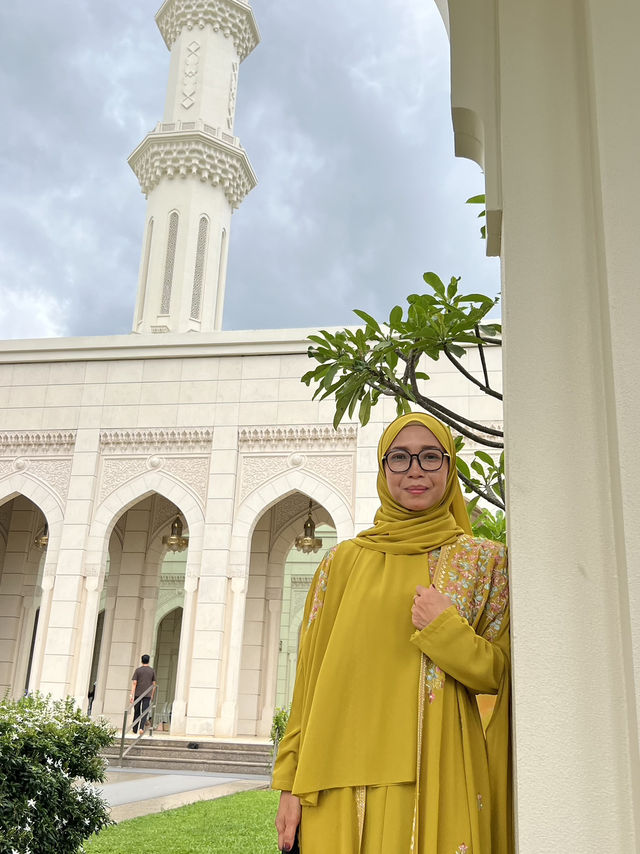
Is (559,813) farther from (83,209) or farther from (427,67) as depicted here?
(427,67)

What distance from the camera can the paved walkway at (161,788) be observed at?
479 centimetres

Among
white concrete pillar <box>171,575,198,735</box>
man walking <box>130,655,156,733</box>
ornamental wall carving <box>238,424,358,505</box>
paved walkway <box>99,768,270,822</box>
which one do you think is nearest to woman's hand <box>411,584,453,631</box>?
paved walkway <box>99,768,270,822</box>

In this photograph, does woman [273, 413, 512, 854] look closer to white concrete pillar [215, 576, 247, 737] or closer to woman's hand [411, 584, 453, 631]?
woman's hand [411, 584, 453, 631]

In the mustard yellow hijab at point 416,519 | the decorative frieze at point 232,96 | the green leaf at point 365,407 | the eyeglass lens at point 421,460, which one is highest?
the decorative frieze at point 232,96

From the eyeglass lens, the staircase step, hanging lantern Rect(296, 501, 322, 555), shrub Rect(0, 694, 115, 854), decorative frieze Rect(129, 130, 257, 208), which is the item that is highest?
decorative frieze Rect(129, 130, 257, 208)

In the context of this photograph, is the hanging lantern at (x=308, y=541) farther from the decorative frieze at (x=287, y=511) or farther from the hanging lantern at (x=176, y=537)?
the hanging lantern at (x=176, y=537)

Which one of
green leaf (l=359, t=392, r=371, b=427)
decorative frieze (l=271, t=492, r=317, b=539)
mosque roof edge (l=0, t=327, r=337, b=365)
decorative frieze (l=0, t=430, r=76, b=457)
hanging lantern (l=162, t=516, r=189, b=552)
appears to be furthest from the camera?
decorative frieze (l=271, t=492, r=317, b=539)

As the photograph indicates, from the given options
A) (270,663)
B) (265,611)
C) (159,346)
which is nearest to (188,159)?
(159,346)

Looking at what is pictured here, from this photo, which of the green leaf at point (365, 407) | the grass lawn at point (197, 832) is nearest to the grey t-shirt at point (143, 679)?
the grass lawn at point (197, 832)

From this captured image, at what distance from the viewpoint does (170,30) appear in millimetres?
13734

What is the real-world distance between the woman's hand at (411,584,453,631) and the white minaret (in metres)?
11.2

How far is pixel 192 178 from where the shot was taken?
41.2 ft

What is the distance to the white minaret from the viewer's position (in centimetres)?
1229

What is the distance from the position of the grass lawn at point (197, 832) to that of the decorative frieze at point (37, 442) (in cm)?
556
